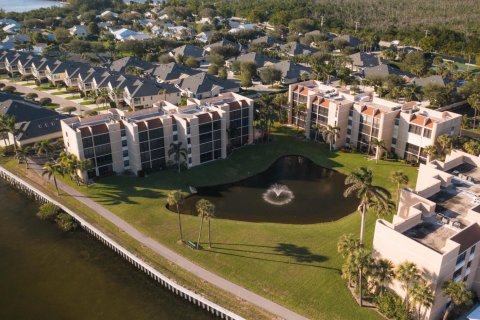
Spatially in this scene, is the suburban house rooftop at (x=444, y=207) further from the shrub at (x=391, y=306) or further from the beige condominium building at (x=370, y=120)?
the beige condominium building at (x=370, y=120)

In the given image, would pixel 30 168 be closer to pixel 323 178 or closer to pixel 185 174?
pixel 185 174

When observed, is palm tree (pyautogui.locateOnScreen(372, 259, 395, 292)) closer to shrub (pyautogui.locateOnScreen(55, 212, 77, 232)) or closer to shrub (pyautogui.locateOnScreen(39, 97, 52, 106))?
shrub (pyautogui.locateOnScreen(55, 212, 77, 232))

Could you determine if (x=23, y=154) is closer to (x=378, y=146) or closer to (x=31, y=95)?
(x=31, y=95)

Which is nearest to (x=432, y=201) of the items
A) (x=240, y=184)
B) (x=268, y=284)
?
(x=268, y=284)

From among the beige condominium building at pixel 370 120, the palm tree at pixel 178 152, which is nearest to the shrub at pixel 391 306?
the beige condominium building at pixel 370 120

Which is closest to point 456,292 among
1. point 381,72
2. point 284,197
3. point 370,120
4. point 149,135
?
point 284,197

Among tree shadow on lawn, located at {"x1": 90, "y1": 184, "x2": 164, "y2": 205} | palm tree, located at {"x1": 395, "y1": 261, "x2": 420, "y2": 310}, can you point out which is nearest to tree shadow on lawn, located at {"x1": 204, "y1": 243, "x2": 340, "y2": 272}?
palm tree, located at {"x1": 395, "y1": 261, "x2": 420, "y2": 310}
